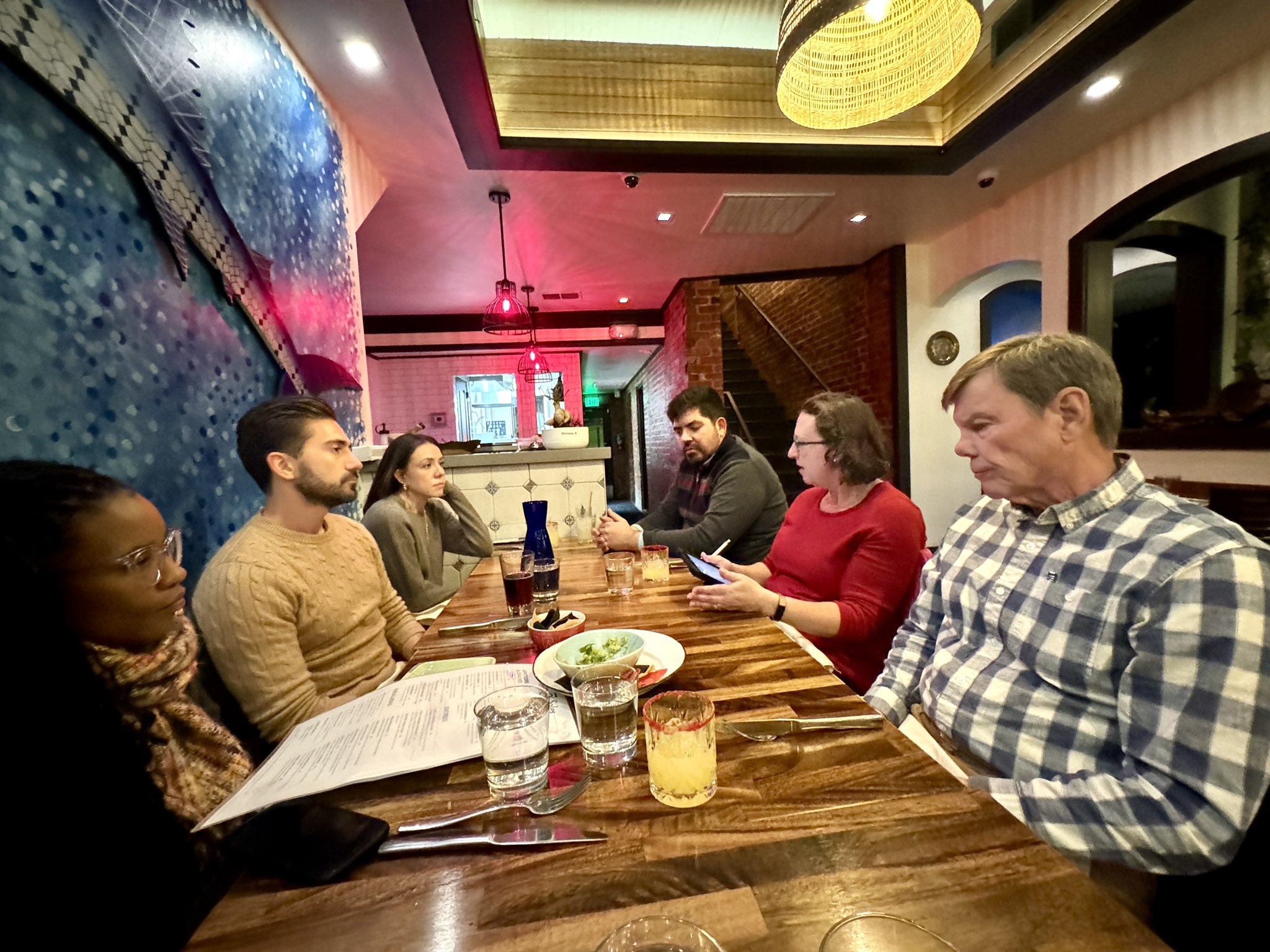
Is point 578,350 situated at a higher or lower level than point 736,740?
higher

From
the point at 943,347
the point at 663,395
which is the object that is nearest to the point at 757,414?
the point at 663,395

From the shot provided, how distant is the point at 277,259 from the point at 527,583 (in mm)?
1504

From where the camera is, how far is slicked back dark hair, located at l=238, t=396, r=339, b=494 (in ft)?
4.42

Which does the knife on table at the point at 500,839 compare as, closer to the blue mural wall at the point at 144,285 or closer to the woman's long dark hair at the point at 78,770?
the woman's long dark hair at the point at 78,770

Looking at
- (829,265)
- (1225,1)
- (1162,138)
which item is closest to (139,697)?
(1225,1)

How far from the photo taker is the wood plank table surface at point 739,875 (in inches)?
18.9

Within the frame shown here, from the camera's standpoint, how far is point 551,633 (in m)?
1.13

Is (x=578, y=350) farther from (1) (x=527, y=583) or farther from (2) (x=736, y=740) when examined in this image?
(2) (x=736, y=740)

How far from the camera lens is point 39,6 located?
0.96 metres

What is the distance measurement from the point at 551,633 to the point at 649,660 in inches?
9.8

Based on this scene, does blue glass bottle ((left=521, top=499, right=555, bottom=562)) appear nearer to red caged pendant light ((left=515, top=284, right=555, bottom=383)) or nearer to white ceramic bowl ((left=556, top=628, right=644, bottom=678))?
white ceramic bowl ((left=556, top=628, right=644, bottom=678))

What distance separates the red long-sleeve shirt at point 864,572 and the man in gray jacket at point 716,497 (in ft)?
1.89

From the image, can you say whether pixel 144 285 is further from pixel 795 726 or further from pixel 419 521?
pixel 795 726

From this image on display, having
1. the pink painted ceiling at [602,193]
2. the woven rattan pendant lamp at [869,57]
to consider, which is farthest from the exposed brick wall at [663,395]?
the woven rattan pendant lamp at [869,57]
